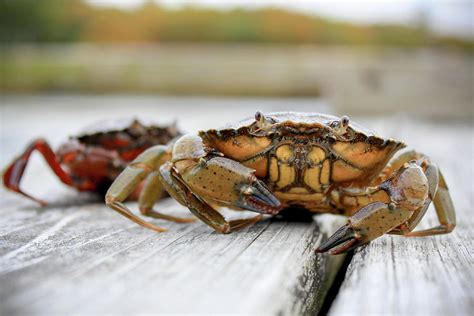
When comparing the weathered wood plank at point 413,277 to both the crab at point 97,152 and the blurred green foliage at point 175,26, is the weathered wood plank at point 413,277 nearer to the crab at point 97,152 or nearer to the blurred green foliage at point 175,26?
the crab at point 97,152

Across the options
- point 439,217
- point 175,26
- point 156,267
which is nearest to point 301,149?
point 439,217

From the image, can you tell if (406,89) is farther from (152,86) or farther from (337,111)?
(152,86)

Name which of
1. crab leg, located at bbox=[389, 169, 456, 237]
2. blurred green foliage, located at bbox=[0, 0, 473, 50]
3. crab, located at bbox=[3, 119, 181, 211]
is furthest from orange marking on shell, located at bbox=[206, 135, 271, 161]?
blurred green foliage, located at bbox=[0, 0, 473, 50]

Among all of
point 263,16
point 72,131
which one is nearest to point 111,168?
point 72,131

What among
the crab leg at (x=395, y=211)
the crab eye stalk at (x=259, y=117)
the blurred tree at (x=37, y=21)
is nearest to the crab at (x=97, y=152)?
the crab eye stalk at (x=259, y=117)

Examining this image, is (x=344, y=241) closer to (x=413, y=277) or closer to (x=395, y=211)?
(x=395, y=211)

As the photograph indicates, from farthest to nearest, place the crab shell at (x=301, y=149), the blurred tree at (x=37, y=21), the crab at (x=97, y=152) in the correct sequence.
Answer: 1. the blurred tree at (x=37, y=21)
2. the crab at (x=97, y=152)
3. the crab shell at (x=301, y=149)
